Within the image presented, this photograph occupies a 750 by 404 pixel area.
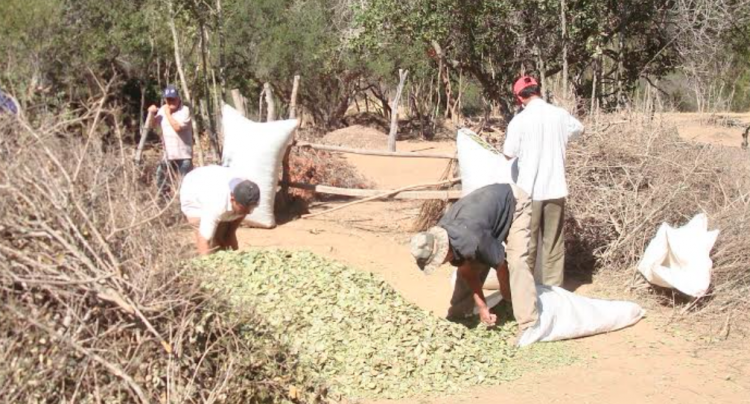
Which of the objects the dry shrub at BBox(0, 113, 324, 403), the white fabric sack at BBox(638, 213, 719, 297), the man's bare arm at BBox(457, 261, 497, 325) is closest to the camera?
the dry shrub at BBox(0, 113, 324, 403)

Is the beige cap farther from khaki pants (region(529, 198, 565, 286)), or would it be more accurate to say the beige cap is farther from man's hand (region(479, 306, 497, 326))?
khaki pants (region(529, 198, 565, 286))

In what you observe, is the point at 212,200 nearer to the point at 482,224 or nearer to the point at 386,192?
the point at 482,224

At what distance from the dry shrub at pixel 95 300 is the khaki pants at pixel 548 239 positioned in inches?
111

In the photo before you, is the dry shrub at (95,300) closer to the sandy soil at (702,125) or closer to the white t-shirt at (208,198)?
the white t-shirt at (208,198)

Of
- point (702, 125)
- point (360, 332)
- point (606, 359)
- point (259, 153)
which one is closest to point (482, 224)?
point (360, 332)

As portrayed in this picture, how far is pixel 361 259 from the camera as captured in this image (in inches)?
284

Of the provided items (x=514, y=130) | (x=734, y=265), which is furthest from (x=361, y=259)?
(x=734, y=265)

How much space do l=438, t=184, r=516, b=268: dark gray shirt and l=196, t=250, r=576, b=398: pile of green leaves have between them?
0.45 metres

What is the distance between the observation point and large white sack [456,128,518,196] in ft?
20.9

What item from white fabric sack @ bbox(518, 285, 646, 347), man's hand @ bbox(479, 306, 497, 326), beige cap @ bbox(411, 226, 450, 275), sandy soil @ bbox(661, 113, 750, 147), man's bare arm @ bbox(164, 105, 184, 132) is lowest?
white fabric sack @ bbox(518, 285, 646, 347)

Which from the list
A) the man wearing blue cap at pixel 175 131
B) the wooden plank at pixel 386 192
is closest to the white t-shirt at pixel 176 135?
the man wearing blue cap at pixel 175 131

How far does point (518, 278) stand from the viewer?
5.06 metres

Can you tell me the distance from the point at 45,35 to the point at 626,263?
344 inches

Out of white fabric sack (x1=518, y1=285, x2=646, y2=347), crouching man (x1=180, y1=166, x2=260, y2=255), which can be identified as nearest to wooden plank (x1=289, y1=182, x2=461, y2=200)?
white fabric sack (x1=518, y1=285, x2=646, y2=347)
